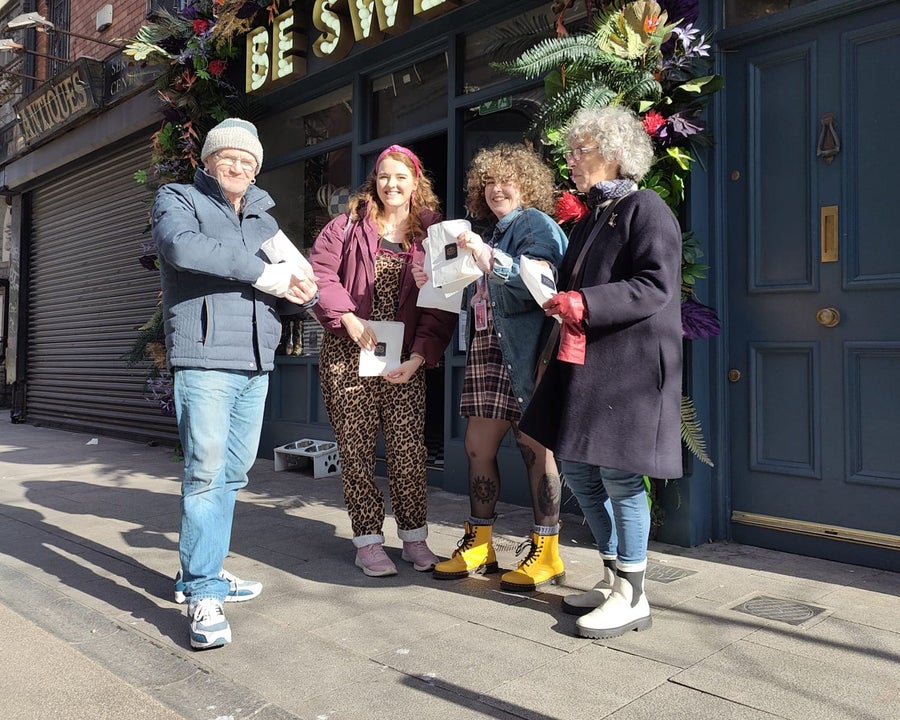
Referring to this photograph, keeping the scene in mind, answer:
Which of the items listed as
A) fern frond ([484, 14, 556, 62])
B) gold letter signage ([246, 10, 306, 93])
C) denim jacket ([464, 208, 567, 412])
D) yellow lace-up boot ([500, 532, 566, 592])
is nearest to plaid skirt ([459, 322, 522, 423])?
denim jacket ([464, 208, 567, 412])

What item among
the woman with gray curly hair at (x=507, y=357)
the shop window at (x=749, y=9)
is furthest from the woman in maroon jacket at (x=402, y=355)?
the shop window at (x=749, y=9)

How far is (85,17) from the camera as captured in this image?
12.0 metres

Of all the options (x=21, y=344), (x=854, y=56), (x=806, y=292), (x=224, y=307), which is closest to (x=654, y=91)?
(x=854, y=56)

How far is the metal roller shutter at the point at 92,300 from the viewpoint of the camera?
996cm

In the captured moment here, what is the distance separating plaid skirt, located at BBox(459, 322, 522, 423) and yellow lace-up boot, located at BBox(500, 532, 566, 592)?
21.9 inches

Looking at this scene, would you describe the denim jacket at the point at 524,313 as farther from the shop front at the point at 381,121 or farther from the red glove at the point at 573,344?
the shop front at the point at 381,121

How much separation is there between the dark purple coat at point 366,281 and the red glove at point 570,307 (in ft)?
3.59

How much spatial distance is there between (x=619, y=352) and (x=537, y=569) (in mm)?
1183

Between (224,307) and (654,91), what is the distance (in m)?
2.46

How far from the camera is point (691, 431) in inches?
156

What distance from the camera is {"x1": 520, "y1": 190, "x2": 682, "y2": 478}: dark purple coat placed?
8.71ft

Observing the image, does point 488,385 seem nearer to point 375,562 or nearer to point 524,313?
point 524,313

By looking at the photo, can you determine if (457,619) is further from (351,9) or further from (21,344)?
(21,344)

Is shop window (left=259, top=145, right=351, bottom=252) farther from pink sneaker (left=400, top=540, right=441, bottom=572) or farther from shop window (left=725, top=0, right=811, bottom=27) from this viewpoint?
pink sneaker (left=400, top=540, right=441, bottom=572)
